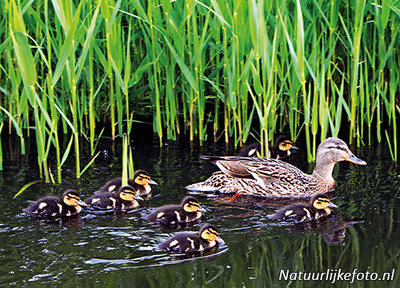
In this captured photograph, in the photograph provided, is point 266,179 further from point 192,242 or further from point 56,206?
point 56,206

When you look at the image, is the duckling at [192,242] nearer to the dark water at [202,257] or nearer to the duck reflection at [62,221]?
the dark water at [202,257]

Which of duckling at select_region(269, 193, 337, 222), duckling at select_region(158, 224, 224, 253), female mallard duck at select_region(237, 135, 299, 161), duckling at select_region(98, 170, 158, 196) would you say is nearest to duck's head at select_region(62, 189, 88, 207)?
duckling at select_region(98, 170, 158, 196)

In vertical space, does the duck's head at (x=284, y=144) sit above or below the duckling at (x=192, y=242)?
above

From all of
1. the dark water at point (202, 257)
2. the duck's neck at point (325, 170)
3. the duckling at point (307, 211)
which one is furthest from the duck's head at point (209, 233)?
the duck's neck at point (325, 170)

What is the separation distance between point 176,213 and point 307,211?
41.3 inches

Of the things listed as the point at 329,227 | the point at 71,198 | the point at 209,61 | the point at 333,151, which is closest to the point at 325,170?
the point at 333,151

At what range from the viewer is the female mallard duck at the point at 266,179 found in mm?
6508

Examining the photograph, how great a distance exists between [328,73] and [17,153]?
3472mm

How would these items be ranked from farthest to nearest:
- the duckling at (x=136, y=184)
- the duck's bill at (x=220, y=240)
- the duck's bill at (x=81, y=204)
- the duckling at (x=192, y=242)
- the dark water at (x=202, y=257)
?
the duckling at (x=136, y=184), the duck's bill at (x=81, y=204), the duck's bill at (x=220, y=240), the duckling at (x=192, y=242), the dark water at (x=202, y=257)

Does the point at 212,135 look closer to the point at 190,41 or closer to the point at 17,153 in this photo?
the point at 190,41

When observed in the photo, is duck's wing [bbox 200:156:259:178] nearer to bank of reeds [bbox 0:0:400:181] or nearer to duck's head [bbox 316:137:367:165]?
bank of reeds [bbox 0:0:400:181]

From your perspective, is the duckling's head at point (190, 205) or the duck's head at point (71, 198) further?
the duck's head at point (71, 198)

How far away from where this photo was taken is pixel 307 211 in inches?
221

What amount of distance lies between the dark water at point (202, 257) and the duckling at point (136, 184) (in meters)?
0.13
